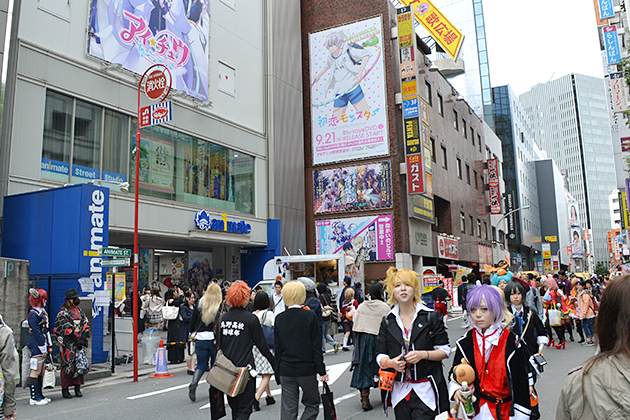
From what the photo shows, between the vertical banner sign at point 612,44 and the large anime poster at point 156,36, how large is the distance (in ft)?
85.8

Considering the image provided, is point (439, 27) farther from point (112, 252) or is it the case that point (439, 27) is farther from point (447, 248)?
point (112, 252)

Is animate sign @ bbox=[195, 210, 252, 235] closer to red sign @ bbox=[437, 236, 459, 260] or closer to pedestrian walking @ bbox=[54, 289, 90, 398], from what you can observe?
pedestrian walking @ bbox=[54, 289, 90, 398]

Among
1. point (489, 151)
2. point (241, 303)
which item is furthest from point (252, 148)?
point (489, 151)

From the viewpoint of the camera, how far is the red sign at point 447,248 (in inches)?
1294

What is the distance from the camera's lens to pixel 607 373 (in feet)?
6.91

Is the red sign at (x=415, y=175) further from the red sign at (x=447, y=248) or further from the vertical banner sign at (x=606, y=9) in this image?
the vertical banner sign at (x=606, y=9)

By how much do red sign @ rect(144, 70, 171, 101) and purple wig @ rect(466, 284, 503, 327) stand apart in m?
11.5

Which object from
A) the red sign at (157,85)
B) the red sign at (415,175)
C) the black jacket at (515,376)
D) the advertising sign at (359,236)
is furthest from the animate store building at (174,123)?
the black jacket at (515,376)

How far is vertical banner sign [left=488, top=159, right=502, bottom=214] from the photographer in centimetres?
4666

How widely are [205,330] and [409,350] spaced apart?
505 centimetres

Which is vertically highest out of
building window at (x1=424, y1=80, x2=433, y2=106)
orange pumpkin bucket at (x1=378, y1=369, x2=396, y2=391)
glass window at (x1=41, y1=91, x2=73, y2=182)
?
building window at (x1=424, y1=80, x2=433, y2=106)

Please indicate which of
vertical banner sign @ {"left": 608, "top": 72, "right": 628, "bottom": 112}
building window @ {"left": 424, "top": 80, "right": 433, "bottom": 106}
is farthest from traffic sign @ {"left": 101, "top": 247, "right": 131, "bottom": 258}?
vertical banner sign @ {"left": 608, "top": 72, "right": 628, "bottom": 112}

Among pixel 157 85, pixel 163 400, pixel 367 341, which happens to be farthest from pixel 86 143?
pixel 367 341

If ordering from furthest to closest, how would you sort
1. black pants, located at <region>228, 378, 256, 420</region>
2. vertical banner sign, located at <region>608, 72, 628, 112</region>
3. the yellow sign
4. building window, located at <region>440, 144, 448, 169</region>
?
the yellow sign
building window, located at <region>440, 144, 448, 169</region>
vertical banner sign, located at <region>608, 72, 628, 112</region>
black pants, located at <region>228, 378, 256, 420</region>
